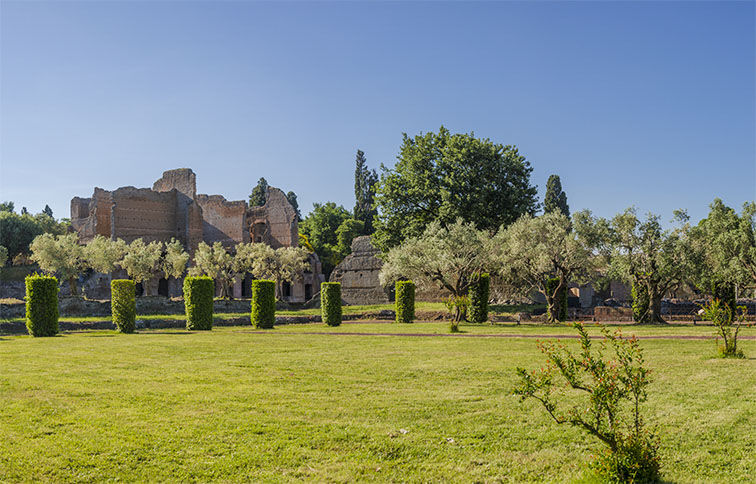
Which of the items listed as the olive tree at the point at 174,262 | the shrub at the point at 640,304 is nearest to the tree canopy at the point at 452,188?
the shrub at the point at 640,304

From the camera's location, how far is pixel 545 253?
25328 mm

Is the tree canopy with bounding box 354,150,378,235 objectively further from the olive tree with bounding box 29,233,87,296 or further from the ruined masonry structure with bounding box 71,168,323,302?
the olive tree with bounding box 29,233,87,296

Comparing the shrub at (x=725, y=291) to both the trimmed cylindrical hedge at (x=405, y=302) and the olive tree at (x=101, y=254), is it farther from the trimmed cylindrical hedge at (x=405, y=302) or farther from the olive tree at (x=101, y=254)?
the olive tree at (x=101, y=254)

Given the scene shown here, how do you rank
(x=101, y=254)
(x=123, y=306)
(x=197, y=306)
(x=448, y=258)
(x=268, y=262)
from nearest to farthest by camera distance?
(x=123, y=306) → (x=197, y=306) → (x=448, y=258) → (x=101, y=254) → (x=268, y=262)

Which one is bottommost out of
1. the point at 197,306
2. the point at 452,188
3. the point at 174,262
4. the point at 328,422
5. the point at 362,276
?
the point at 328,422

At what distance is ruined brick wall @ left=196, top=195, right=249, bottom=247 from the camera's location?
55531 millimetres

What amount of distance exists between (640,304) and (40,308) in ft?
75.2

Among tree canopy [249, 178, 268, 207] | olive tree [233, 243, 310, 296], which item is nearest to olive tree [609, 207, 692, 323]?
olive tree [233, 243, 310, 296]

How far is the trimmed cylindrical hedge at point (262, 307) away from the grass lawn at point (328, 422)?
13.0 metres

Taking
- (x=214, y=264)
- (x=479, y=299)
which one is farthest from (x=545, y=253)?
(x=214, y=264)

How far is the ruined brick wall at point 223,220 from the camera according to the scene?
55.5 metres

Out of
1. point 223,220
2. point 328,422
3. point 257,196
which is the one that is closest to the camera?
point 328,422

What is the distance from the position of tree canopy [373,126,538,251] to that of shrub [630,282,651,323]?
8.61 m

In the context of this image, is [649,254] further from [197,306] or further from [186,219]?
[186,219]
